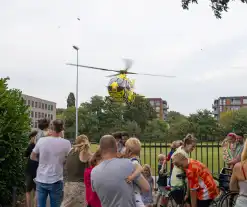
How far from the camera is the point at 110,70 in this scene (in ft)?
57.7

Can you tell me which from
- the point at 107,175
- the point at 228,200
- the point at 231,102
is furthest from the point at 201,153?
the point at 231,102

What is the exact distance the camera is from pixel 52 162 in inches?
245

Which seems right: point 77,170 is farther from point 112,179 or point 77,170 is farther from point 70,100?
point 70,100

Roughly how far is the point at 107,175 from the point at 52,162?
2474 millimetres

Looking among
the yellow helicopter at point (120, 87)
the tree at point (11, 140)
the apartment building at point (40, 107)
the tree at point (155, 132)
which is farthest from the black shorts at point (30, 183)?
the apartment building at point (40, 107)

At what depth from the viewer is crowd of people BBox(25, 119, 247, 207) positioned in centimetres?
400

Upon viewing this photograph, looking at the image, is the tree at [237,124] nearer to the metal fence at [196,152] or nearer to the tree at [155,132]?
the metal fence at [196,152]

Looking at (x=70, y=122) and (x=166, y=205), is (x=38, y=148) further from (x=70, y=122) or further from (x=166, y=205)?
(x=70, y=122)

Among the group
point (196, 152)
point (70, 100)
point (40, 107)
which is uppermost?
point (70, 100)

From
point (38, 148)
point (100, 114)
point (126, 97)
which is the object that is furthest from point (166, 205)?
point (100, 114)

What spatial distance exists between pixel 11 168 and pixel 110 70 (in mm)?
9636

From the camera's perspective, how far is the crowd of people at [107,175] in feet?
13.1

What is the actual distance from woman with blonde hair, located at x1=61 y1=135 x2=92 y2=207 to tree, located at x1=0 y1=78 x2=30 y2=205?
2.42 metres

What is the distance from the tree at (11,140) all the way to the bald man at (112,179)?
15.2ft
